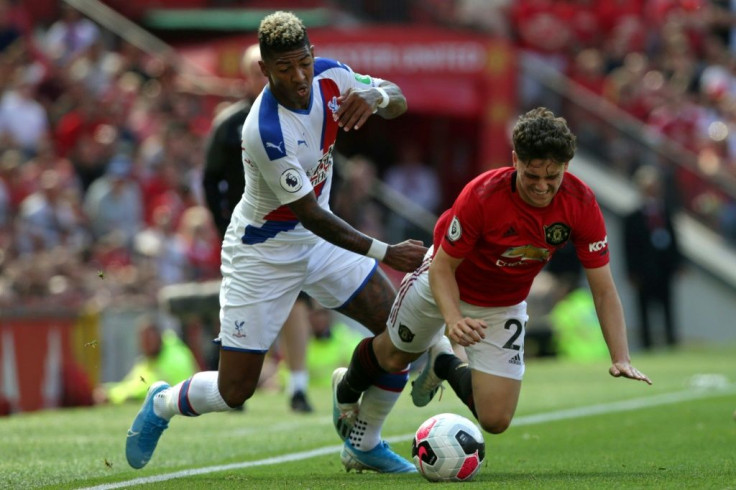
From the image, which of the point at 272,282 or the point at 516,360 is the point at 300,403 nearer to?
the point at 272,282

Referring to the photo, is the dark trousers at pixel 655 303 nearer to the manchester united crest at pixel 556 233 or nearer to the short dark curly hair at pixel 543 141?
the manchester united crest at pixel 556 233

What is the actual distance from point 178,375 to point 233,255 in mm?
5994

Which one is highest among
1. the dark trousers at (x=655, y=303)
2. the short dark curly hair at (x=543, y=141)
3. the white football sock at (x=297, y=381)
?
the short dark curly hair at (x=543, y=141)

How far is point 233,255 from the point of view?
748 cm

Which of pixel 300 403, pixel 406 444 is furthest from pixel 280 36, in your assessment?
pixel 300 403

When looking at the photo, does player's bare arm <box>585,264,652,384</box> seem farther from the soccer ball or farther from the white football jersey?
the white football jersey

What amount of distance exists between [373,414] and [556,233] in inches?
58.2

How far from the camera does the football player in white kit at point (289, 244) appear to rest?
691 centimetres

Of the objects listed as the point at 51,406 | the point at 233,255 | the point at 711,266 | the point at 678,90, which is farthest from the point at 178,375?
the point at 678,90

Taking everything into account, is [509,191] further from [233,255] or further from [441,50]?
[441,50]

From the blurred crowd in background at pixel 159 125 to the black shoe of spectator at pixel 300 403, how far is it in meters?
1.40

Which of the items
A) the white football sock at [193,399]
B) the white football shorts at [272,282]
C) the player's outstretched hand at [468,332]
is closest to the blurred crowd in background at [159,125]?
the white football shorts at [272,282]

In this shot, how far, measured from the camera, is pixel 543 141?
21.4 ft

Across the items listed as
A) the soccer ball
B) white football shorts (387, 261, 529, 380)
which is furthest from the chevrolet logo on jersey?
the soccer ball
